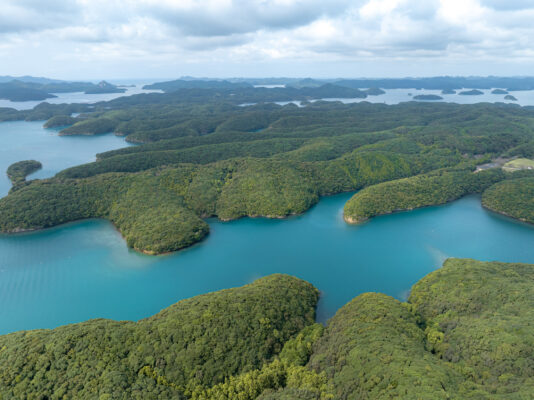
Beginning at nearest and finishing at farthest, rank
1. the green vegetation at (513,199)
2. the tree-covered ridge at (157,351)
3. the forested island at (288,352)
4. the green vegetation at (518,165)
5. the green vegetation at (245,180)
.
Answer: the forested island at (288,352) < the tree-covered ridge at (157,351) < the green vegetation at (245,180) < the green vegetation at (513,199) < the green vegetation at (518,165)

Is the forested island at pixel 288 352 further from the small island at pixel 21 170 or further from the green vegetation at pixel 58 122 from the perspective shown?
the green vegetation at pixel 58 122

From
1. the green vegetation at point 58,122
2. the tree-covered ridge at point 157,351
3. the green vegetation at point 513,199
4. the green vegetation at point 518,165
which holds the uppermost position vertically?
the green vegetation at point 58,122

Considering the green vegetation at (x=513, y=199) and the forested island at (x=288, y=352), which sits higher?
the green vegetation at (x=513, y=199)

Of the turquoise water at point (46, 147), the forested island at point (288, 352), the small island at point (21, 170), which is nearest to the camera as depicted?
the forested island at point (288, 352)

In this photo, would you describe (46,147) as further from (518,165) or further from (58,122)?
(518,165)

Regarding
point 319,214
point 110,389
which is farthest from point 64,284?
point 319,214

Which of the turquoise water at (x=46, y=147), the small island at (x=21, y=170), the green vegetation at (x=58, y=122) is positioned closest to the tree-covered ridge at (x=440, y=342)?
the turquoise water at (x=46, y=147)

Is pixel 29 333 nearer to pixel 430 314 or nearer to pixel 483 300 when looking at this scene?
pixel 430 314

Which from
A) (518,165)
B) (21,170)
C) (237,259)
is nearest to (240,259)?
(237,259)
